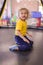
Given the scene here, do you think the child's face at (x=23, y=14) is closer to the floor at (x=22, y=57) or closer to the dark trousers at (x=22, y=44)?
the dark trousers at (x=22, y=44)

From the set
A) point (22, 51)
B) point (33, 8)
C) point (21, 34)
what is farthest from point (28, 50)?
point (33, 8)

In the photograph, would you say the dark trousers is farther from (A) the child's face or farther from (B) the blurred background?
(B) the blurred background

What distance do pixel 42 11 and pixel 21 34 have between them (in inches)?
64.2

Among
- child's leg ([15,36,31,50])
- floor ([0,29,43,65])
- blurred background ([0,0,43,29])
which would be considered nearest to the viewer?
floor ([0,29,43,65])

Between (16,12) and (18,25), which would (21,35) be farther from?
(16,12)

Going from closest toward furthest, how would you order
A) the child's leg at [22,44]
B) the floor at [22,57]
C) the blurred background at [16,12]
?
the floor at [22,57] < the child's leg at [22,44] < the blurred background at [16,12]

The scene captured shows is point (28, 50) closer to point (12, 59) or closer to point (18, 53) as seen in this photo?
point (18, 53)

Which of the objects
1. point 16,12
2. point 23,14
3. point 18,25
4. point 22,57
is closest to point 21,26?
point 18,25

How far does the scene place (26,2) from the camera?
140 inches

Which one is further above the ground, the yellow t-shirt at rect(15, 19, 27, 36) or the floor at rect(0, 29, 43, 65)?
the yellow t-shirt at rect(15, 19, 27, 36)

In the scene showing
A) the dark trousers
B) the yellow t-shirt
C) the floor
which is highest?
the yellow t-shirt

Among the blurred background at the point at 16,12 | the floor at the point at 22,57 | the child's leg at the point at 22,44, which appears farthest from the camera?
the blurred background at the point at 16,12

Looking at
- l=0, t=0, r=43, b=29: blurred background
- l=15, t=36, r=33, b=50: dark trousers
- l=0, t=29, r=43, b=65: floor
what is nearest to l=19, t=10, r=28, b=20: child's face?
l=15, t=36, r=33, b=50: dark trousers

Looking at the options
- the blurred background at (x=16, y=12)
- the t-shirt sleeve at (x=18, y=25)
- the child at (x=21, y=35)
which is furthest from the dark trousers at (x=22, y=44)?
the blurred background at (x=16, y=12)
